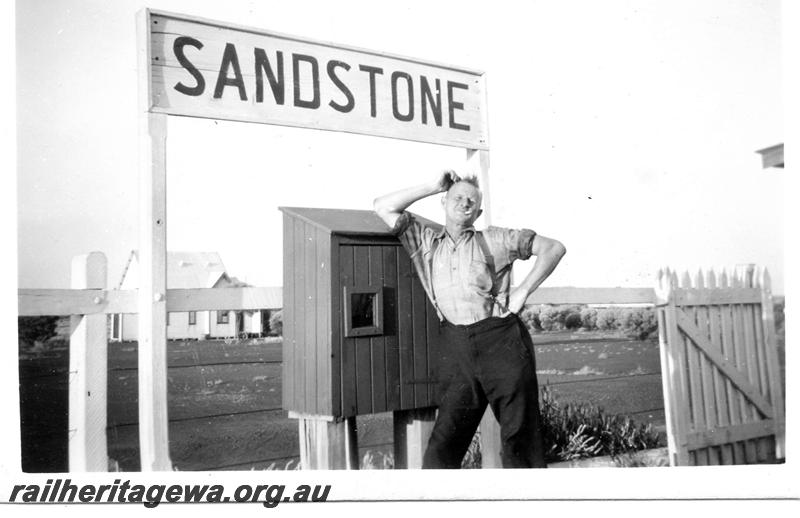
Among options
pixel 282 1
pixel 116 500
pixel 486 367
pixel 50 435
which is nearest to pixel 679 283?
pixel 486 367

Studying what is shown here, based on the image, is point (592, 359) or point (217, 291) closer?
point (217, 291)

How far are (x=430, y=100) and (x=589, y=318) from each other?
1322 mm

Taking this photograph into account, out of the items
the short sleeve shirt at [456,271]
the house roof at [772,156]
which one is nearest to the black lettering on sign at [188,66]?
the short sleeve shirt at [456,271]

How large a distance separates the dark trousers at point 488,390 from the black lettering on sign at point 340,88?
1039 millimetres

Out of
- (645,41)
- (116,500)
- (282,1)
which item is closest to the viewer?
(116,500)

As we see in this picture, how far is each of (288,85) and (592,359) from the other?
6.42 feet

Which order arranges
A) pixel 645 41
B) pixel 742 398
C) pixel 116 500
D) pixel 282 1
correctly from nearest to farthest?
pixel 116 500, pixel 282 1, pixel 645 41, pixel 742 398

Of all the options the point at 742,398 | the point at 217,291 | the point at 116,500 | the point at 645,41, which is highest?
the point at 645,41

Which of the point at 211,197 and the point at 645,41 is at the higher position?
the point at 645,41

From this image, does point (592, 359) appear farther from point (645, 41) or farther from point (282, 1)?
point (282, 1)

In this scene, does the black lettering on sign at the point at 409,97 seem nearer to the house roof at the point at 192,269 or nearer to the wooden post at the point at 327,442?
the house roof at the point at 192,269

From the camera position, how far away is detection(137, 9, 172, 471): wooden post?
270cm

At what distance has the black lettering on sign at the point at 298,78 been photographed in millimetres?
2873

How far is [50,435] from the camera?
278 centimetres
